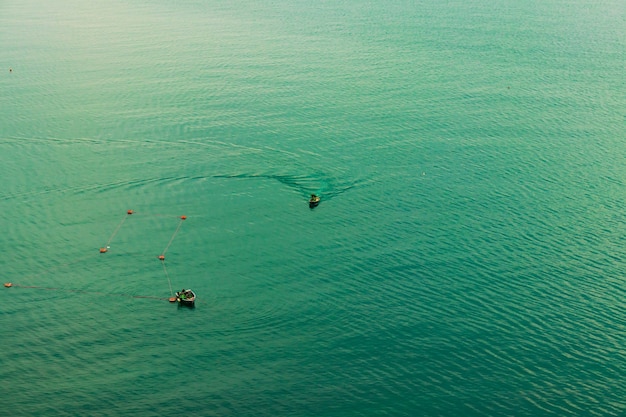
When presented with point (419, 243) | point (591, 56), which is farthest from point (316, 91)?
point (591, 56)

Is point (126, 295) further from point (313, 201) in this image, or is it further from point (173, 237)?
point (313, 201)

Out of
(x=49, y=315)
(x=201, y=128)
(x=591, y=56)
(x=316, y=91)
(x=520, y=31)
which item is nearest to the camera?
(x=49, y=315)

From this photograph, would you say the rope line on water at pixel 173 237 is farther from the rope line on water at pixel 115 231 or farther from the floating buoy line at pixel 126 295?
the rope line on water at pixel 115 231

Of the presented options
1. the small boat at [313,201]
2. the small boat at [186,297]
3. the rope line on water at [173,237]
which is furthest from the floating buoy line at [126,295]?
the small boat at [313,201]

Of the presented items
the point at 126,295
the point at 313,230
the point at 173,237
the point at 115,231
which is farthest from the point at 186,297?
the point at 313,230

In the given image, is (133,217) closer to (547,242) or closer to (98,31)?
(547,242)
